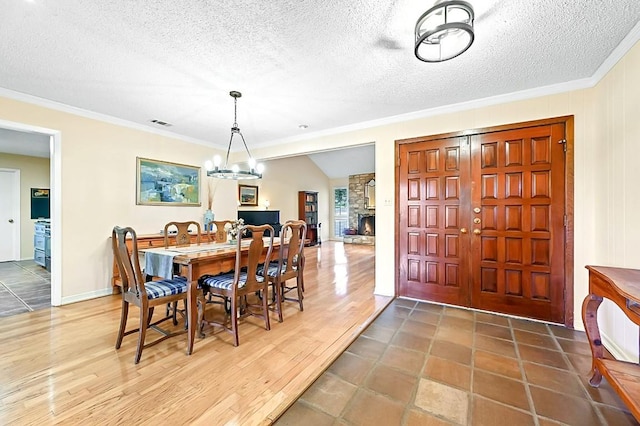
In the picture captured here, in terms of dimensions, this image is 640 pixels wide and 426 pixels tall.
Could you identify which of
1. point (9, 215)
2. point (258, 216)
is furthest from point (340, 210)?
point (9, 215)

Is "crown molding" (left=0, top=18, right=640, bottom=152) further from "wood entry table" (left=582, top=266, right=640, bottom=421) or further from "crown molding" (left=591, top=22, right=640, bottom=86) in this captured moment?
"wood entry table" (left=582, top=266, right=640, bottom=421)

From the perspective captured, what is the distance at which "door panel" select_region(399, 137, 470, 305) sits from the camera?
3.16m

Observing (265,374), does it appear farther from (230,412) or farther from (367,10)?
(367,10)

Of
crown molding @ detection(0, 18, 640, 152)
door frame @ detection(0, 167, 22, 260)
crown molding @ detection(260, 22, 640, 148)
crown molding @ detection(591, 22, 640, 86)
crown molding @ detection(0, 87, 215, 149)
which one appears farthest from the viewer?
door frame @ detection(0, 167, 22, 260)

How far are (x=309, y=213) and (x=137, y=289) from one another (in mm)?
7450

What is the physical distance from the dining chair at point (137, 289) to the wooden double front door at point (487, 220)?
267cm

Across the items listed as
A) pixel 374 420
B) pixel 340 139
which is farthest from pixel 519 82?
pixel 374 420

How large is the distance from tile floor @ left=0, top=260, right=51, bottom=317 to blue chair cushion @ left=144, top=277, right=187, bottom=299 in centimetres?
205

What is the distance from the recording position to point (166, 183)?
14.1ft

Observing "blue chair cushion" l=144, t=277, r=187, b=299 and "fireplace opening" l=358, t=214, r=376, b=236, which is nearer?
"blue chair cushion" l=144, t=277, r=187, b=299

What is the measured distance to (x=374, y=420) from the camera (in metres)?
1.49

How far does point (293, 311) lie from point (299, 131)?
266cm

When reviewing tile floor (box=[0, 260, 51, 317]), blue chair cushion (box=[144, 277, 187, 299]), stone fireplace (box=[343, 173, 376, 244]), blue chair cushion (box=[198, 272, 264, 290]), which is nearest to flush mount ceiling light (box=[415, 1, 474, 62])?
blue chair cushion (box=[198, 272, 264, 290])

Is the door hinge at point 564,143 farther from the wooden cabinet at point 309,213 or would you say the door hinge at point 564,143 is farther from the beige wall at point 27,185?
the beige wall at point 27,185
